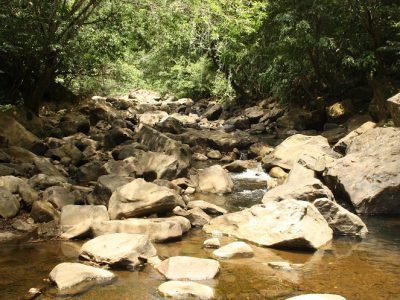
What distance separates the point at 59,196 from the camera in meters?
7.03

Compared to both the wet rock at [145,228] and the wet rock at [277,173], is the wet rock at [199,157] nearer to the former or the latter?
the wet rock at [277,173]

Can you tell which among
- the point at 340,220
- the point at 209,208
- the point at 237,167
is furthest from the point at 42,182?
the point at 237,167

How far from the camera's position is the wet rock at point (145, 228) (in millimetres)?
6035

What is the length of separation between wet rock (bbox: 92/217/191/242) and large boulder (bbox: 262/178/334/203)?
6.80ft

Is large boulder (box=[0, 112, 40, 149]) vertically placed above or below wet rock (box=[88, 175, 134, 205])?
above

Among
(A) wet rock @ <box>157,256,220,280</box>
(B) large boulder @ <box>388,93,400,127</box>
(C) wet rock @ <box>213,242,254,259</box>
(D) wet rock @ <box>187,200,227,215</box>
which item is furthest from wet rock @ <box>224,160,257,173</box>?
(A) wet rock @ <box>157,256,220,280</box>

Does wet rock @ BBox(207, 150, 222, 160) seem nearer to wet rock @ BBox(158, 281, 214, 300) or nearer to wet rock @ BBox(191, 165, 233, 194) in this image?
wet rock @ BBox(191, 165, 233, 194)

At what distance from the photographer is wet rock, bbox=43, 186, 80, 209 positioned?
22.7ft

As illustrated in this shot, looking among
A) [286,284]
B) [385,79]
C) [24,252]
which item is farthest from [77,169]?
[385,79]

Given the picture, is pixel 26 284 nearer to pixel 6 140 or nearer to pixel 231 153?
pixel 6 140

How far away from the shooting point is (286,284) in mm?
4746

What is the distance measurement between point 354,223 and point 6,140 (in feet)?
25.5

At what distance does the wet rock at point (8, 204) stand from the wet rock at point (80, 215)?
0.69m

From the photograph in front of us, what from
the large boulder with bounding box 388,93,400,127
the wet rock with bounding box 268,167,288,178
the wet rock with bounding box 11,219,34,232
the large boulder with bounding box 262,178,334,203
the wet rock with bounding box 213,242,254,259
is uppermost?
the large boulder with bounding box 388,93,400,127
